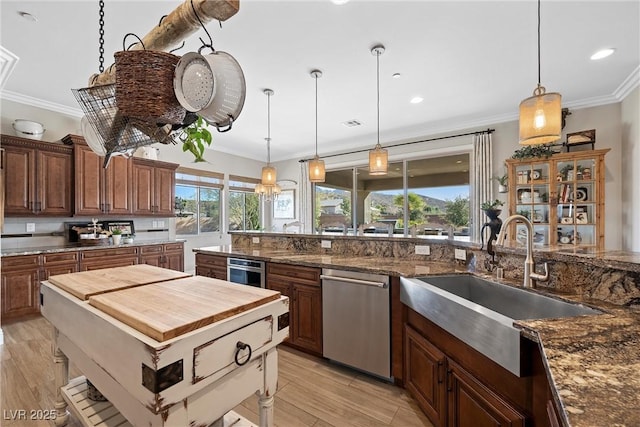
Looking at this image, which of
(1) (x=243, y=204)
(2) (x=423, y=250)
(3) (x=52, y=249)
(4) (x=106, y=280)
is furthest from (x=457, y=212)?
(3) (x=52, y=249)

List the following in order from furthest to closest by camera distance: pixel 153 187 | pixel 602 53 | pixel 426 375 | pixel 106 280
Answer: pixel 153 187 < pixel 602 53 < pixel 426 375 < pixel 106 280

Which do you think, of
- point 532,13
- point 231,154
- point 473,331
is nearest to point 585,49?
point 532,13

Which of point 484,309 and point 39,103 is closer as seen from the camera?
point 484,309

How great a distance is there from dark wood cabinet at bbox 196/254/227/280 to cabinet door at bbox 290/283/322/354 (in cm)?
104

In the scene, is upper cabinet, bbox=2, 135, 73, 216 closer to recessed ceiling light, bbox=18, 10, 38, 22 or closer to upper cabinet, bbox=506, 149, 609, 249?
recessed ceiling light, bbox=18, 10, 38, 22

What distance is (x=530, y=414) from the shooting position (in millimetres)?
1029

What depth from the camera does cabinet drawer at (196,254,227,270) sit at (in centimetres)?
319

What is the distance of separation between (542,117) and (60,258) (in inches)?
213

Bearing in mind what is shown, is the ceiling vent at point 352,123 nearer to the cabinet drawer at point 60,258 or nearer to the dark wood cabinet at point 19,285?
the cabinet drawer at point 60,258

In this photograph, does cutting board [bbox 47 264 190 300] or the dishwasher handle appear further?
the dishwasher handle

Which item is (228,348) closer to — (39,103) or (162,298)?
(162,298)

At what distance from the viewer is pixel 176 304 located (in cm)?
104

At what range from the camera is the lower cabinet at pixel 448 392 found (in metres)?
1.16

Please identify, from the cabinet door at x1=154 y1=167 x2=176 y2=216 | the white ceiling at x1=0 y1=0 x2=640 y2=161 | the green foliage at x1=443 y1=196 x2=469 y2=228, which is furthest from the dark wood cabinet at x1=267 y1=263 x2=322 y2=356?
the green foliage at x1=443 y1=196 x2=469 y2=228
